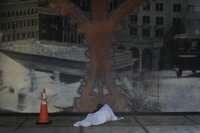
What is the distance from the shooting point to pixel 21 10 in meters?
7.53

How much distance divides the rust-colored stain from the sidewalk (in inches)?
19.9

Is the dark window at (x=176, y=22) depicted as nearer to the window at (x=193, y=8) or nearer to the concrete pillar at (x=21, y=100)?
the window at (x=193, y=8)

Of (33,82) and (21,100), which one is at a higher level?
(33,82)

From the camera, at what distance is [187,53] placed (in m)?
7.75

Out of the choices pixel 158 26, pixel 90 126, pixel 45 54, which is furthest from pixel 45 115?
pixel 158 26

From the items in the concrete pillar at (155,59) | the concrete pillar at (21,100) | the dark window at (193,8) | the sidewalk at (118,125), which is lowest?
the sidewalk at (118,125)

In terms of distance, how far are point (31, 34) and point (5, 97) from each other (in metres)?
1.74

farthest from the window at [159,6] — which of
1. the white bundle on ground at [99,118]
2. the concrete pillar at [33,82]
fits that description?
the concrete pillar at [33,82]

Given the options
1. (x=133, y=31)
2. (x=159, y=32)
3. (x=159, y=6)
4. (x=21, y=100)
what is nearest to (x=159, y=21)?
(x=159, y=32)

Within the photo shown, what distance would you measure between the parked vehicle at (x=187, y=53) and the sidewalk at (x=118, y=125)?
50.2 inches

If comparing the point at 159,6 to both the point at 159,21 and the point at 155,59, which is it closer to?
the point at 159,21

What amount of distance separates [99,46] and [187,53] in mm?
2338

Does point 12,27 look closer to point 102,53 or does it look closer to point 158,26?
point 102,53

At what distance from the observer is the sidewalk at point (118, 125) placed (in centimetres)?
612
